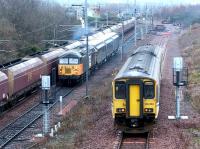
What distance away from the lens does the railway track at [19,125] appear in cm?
2273

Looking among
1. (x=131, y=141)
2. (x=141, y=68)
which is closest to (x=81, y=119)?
(x=141, y=68)

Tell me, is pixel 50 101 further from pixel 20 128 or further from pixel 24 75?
pixel 24 75

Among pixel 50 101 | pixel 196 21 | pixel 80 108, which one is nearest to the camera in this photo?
pixel 50 101

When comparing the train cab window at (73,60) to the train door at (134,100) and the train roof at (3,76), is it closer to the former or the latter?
the train roof at (3,76)

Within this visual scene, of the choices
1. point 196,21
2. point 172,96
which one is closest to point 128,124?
point 172,96

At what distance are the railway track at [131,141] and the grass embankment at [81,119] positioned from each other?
158 cm

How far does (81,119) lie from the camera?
2447 centimetres

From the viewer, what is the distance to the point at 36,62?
3400cm

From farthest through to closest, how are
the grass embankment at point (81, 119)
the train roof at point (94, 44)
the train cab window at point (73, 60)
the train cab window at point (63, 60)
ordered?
the train roof at point (94, 44) → the train cab window at point (63, 60) → the train cab window at point (73, 60) → the grass embankment at point (81, 119)

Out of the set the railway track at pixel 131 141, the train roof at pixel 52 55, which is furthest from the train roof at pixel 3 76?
the railway track at pixel 131 141

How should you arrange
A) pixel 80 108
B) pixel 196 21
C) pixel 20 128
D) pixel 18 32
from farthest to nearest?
pixel 196 21
pixel 18 32
pixel 80 108
pixel 20 128

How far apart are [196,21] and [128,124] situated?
85.0 metres

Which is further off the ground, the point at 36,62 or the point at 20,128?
the point at 36,62

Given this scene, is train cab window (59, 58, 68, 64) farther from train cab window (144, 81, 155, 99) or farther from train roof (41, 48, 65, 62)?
train cab window (144, 81, 155, 99)
